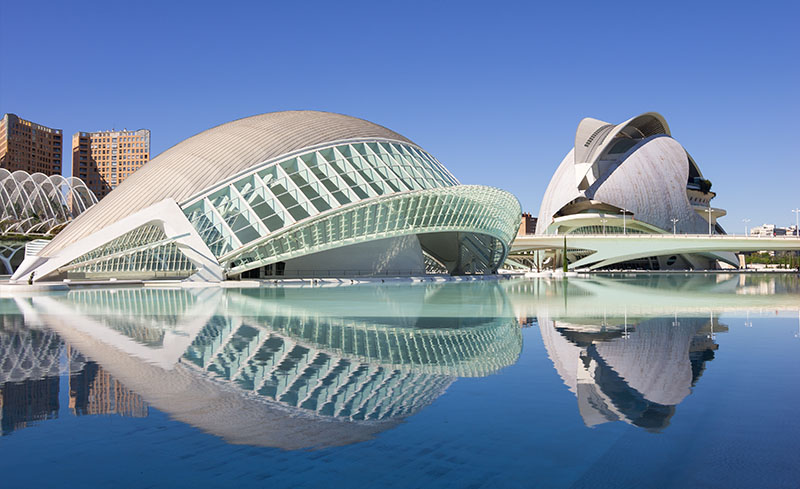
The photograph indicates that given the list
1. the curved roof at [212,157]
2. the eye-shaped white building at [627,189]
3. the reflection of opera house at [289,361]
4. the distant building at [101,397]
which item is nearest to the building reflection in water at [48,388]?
the distant building at [101,397]

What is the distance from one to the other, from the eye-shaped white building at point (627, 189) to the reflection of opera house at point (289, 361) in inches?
2631

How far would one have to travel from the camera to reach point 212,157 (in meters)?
37.4

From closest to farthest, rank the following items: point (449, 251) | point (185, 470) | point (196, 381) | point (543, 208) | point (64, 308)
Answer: point (185, 470) → point (196, 381) → point (64, 308) → point (449, 251) → point (543, 208)

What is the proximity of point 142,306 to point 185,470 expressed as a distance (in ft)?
52.3

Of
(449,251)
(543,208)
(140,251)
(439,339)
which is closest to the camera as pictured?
(439,339)

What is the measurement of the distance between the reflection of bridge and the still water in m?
58.1

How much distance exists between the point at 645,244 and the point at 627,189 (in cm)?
1461

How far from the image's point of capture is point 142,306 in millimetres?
19141

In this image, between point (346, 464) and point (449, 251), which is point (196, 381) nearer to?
→ point (346, 464)

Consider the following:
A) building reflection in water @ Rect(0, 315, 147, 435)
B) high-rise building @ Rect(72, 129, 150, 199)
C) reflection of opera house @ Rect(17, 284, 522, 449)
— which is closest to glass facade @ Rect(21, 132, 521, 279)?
reflection of opera house @ Rect(17, 284, 522, 449)

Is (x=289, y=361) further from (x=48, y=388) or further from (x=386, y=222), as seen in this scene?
(x=386, y=222)

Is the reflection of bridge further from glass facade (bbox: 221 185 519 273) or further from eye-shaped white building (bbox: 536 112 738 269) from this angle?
glass facade (bbox: 221 185 519 273)

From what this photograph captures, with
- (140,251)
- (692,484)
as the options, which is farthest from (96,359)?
(140,251)

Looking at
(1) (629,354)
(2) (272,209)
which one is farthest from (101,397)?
(2) (272,209)
